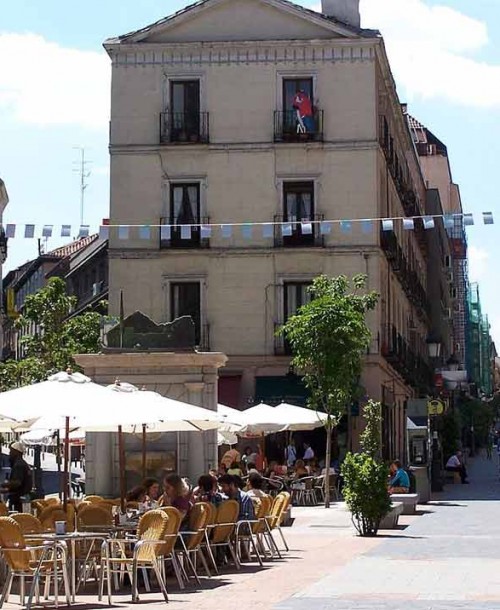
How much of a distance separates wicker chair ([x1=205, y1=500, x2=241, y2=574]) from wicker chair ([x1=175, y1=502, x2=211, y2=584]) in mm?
541

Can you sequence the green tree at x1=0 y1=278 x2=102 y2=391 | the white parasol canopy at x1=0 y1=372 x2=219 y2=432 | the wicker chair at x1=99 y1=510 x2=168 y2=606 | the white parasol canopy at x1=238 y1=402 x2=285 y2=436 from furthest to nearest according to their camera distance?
the green tree at x1=0 y1=278 x2=102 y2=391, the white parasol canopy at x1=238 y1=402 x2=285 y2=436, the white parasol canopy at x1=0 y1=372 x2=219 y2=432, the wicker chair at x1=99 y1=510 x2=168 y2=606

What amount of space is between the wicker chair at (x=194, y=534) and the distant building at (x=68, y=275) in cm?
4747

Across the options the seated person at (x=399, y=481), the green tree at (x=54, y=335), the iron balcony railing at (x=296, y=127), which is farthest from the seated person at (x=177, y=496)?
the green tree at (x=54, y=335)

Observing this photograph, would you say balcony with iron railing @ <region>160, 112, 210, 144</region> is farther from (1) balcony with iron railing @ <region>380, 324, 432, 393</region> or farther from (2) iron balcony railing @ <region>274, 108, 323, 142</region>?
(1) balcony with iron railing @ <region>380, 324, 432, 393</region>

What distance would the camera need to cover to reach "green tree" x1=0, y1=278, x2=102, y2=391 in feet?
161

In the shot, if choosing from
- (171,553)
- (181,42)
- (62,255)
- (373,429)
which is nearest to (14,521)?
(171,553)

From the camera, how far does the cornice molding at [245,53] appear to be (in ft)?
147

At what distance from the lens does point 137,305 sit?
44.6 metres

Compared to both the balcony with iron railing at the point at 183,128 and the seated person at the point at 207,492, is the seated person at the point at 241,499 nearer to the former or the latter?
the seated person at the point at 207,492

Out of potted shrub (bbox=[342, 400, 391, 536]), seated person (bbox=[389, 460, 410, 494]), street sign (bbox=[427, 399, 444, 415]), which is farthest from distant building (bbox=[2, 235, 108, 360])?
potted shrub (bbox=[342, 400, 391, 536])

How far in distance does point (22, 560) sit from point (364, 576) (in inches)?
169

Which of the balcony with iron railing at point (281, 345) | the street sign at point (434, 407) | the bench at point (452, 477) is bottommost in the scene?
the bench at point (452, 477)

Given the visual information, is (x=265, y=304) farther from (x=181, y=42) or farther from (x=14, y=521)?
(x=14, y=521)

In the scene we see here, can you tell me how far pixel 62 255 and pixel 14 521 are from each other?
3609 inches
